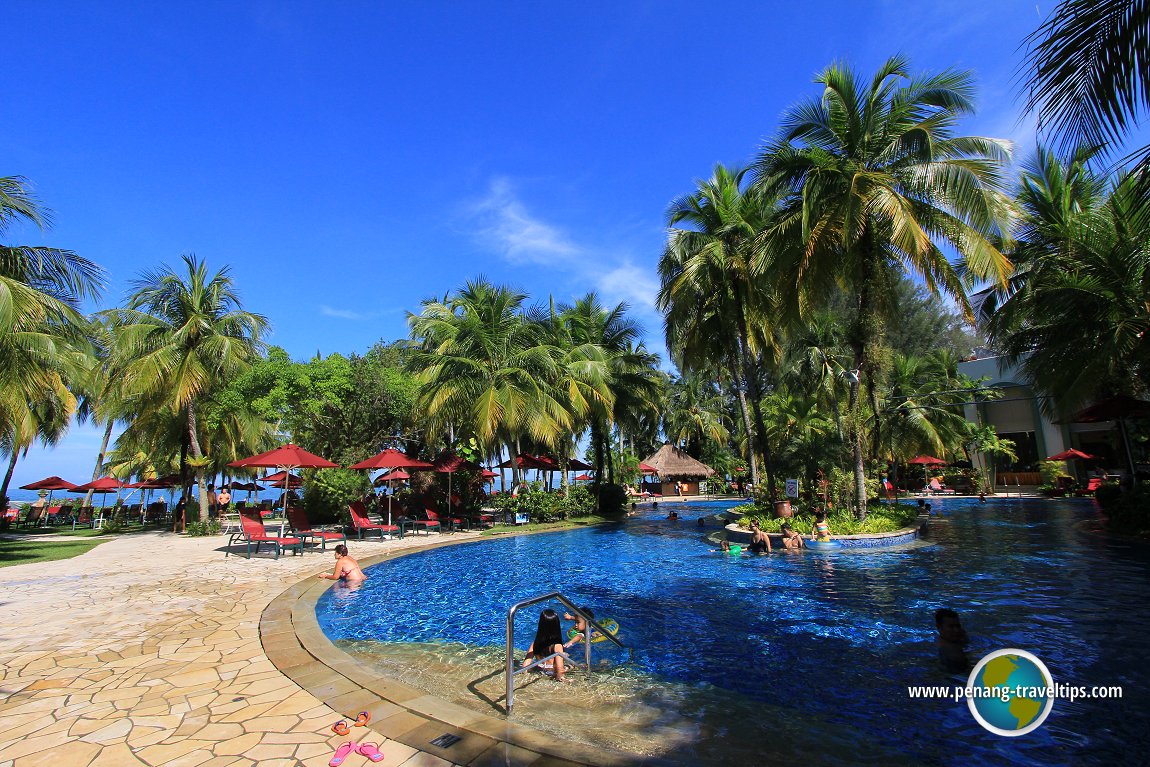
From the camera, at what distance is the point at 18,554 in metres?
14.2

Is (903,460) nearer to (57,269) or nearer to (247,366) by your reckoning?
(247,366)

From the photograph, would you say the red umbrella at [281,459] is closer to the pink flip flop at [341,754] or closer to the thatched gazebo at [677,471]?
the pink flip flop at [341,754]

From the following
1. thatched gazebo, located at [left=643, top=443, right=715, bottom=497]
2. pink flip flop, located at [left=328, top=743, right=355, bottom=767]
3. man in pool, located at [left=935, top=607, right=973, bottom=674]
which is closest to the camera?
pink flip flop, located at [left=328, top=743, right=355, bottom=767]

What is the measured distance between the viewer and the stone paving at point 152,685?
3.69 meters

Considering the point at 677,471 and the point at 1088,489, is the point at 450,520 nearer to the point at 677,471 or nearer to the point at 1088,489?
the point at 677,471

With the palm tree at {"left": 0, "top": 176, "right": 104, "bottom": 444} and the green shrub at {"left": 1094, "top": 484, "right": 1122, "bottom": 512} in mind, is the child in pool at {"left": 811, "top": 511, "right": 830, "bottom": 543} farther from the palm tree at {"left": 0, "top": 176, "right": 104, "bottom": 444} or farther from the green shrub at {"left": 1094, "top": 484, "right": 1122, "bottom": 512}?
the palm tree at {"left": 0, "top": 176, "right": 104, "bottom": 444}

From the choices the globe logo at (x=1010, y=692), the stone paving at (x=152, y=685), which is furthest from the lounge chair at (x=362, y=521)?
the globe logo at (x=1010, y=692)

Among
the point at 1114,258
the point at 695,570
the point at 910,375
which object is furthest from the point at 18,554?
the point at 910,375

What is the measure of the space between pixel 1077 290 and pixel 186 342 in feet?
89.9

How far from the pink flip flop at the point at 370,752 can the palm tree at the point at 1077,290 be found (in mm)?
14898

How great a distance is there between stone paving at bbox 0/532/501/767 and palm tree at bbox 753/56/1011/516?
13141 mm

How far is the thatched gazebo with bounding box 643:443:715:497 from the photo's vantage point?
128ft

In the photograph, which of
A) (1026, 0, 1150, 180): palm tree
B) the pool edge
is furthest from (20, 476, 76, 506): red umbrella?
(1026, 0, 1150, 180): palm tree

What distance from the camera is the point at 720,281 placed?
58.2ft
